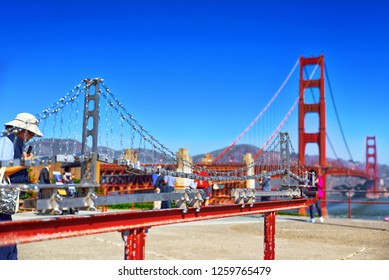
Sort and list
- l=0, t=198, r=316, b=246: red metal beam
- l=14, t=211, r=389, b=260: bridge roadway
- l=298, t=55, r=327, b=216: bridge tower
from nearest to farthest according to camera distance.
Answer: l=0, t=198, r=316, b=246: red metal beam
l=14, t=211, r=389, b=260: bridge roadway
l=298, t=55, r=327, b=216: bridge tower

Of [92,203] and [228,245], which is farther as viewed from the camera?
[228,245]

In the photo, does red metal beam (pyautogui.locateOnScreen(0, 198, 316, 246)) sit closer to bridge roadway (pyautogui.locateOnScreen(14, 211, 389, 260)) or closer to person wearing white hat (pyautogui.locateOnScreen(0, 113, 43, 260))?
person wearing white hat (pyautogui.locateOnScreen(0, 113, 43, 260))

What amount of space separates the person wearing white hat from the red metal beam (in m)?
0.48

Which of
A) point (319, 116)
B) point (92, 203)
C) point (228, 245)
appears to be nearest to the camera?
point (92, 203)

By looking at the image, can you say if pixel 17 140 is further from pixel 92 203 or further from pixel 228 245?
pixel 228 245

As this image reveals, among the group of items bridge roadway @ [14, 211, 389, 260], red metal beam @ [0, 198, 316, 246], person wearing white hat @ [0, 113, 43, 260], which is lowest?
bridge roadway @ [14, 211, 389, 260]

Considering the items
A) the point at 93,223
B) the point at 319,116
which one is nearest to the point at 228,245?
the point at 93,223

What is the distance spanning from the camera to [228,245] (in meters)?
7.32

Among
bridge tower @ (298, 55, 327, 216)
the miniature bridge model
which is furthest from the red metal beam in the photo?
bridge tower @ (298, 55, 327, 216)

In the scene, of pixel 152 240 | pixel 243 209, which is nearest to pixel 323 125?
pixel 152 240

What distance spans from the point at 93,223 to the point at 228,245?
459 centimetres

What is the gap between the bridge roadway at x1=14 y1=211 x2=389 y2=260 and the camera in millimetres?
6320

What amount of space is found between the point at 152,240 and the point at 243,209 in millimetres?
3390
